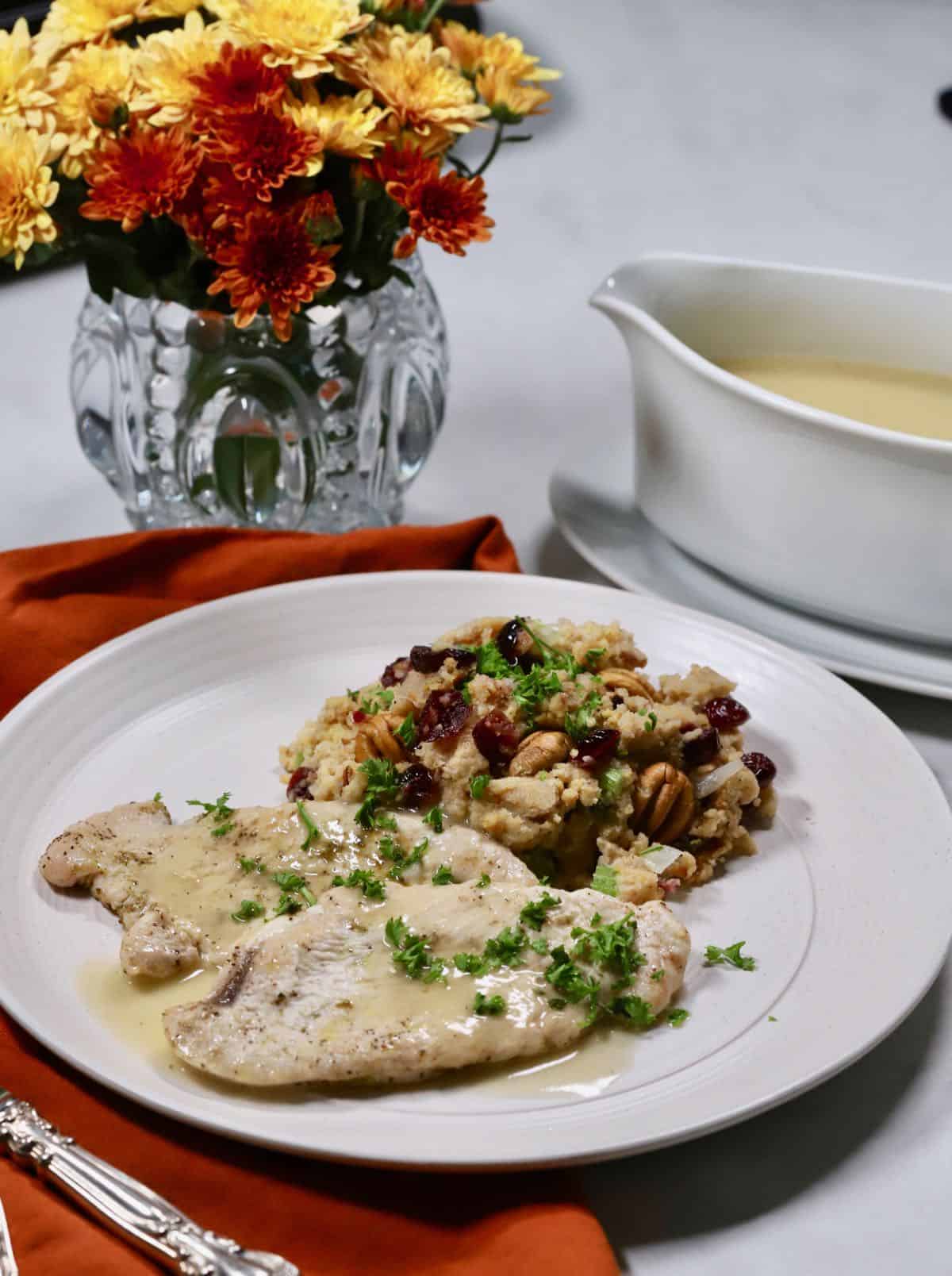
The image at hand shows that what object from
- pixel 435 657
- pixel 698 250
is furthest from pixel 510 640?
pixel 698 250

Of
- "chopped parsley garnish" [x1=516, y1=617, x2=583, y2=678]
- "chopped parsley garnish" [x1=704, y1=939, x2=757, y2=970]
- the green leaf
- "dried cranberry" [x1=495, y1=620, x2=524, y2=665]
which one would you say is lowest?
"chopped parsley garnish" [x1=704, y1=939, x2=757, y2=970]

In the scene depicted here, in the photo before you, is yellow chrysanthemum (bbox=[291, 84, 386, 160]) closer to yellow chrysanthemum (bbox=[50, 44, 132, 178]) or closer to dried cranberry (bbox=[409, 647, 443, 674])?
yellow chrysanthemum (bbox=[50, 44, 132, 178])

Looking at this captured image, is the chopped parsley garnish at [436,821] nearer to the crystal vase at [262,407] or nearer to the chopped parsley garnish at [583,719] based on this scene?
the chopped parsley garnish at [583,719]

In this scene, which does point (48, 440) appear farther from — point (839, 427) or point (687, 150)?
point (687, 150)

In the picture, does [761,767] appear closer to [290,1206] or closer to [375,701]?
[375,701]

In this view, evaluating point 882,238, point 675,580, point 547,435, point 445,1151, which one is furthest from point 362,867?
point 882,238

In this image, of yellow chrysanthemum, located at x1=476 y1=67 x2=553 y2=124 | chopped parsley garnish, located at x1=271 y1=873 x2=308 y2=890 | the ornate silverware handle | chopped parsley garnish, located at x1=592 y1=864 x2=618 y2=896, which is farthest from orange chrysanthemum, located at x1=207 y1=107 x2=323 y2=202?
the ornate silverware handle
